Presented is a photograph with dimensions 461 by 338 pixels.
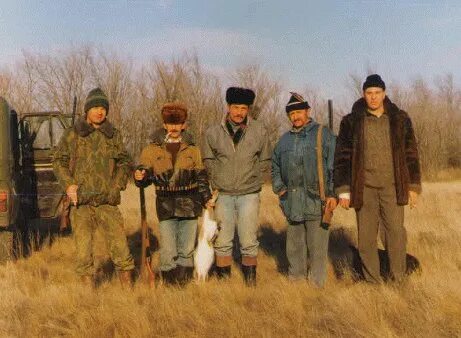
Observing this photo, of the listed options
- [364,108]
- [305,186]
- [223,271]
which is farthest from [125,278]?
[364,108]

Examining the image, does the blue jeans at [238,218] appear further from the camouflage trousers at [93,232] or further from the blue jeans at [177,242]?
the camouflage trousers at [93,232]

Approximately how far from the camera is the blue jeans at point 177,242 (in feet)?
16.9

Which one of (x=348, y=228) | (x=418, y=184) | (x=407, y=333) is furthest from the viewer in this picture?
(x=348, y=228)

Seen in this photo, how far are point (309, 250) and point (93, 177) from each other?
220 centimetres

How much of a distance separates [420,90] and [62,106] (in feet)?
104

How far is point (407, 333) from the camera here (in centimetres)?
347

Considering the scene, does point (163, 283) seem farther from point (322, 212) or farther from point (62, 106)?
point (62, 106)

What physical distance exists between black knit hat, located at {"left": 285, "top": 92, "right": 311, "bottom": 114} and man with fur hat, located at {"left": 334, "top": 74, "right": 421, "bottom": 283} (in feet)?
1.37

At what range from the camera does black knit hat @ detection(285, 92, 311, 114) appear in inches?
201

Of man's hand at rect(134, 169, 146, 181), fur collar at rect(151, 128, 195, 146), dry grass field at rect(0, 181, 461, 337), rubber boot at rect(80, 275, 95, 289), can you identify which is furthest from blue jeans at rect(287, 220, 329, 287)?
rubber boot at rect(80, 275, 95, 289)

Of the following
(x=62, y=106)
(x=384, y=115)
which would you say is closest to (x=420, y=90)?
(x=62, y=106)

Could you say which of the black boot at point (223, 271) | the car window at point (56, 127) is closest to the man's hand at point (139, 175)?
the black boot at point (223, 271)

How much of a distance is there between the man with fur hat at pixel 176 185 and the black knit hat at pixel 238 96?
1.49 ft

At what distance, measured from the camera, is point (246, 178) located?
5.20 meters
